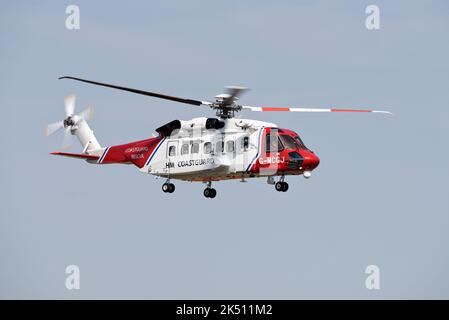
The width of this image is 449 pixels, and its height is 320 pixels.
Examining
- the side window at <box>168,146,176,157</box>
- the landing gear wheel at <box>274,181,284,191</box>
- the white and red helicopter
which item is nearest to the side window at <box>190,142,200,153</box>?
the white and red helicopter

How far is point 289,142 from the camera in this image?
146 ft

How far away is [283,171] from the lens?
144 feet

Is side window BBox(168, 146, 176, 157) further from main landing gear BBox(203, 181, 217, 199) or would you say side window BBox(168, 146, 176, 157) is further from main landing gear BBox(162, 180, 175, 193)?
main landing gear BBox(203, 181, 217, 199)

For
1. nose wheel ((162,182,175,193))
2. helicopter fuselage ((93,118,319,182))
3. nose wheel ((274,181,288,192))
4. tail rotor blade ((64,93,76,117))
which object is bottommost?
nose wheel ((274,181,288,192))

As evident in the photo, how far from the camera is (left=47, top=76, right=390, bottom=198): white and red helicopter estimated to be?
44.1 m

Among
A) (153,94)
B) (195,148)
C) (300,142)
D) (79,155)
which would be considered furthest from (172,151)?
(300,142)

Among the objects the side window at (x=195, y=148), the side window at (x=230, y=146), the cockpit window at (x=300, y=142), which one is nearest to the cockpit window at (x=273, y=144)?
the cockpit window at (x=300, y=142)

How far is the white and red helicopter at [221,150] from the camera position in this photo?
4409 cm

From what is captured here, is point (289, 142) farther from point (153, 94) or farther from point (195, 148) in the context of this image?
point (153, 94)

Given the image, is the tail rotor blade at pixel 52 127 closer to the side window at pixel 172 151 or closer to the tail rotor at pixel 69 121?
the tail rotor at pixel 69 121

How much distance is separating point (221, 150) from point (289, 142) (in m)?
3.56
